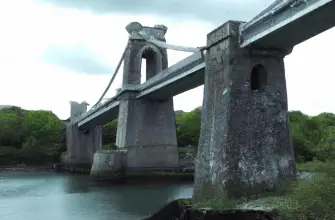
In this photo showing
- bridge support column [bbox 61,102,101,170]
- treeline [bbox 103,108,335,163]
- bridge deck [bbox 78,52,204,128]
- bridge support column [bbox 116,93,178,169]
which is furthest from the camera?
bridge support column [bbox 61,102,101,170]

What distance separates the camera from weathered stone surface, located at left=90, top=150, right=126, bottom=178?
28703mm

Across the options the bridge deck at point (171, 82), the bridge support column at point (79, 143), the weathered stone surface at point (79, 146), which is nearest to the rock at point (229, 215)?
the bridge deck at point (171, 82)

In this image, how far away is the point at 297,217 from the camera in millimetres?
9086

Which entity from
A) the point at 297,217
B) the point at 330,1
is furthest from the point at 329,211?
the point at 330,1

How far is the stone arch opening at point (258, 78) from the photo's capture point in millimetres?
14461

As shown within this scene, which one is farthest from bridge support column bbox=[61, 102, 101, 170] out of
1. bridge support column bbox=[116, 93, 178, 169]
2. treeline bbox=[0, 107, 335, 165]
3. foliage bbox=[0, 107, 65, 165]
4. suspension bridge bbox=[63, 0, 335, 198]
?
suspension bridge bbox=[63, 0, 335, 198]

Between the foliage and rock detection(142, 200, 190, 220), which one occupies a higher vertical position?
the foliage

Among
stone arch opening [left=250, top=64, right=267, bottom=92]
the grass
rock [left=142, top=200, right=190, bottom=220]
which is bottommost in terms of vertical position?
rock [left=142, top=200, right=190, bottom=220]

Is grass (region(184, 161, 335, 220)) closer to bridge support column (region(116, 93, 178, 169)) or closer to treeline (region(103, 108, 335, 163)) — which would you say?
treeline (region(103, 108, 335, 163))

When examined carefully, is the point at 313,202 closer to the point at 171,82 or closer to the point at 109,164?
the point at 171,82

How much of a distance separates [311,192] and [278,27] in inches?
204

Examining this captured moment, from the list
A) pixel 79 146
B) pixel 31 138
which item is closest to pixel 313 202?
pixel 79 146

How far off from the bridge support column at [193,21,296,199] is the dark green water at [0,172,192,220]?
390cm

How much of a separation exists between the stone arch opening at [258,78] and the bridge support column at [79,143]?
31.8 m
